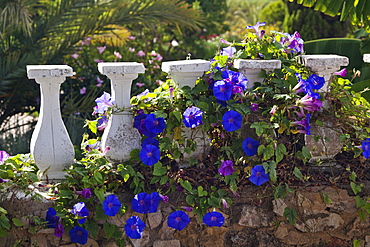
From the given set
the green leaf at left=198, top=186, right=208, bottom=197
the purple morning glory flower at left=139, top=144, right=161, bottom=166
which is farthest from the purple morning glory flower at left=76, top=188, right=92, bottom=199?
the green leaf at left=198, top=186, right=208, bottom=197

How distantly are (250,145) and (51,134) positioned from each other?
0.94 metres

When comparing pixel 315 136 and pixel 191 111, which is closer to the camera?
pixel 191 111

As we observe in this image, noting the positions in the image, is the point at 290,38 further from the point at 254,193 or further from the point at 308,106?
the point at 254,193

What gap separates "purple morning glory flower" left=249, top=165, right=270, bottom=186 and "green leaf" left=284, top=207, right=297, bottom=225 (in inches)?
8.6

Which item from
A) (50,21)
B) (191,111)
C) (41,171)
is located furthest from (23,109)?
(191,111)

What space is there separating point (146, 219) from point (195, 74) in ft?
2.42

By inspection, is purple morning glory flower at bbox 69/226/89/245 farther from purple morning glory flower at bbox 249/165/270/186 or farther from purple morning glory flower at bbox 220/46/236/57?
purple morning glory flower at bbox 220/46/236/57

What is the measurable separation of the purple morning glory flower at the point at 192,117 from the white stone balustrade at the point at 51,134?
22.6 inches

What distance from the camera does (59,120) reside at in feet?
7.70

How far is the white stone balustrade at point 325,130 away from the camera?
2.46 metres

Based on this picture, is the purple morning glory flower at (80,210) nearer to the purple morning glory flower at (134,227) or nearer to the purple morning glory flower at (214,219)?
the purple morning glory flower at (134,227)

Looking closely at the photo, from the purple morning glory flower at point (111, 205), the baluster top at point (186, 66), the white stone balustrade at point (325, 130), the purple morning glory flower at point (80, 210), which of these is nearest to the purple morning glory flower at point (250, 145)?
the white stone balustrade at point (325, 130)

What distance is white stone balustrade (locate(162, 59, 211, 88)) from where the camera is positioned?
7.76 feet

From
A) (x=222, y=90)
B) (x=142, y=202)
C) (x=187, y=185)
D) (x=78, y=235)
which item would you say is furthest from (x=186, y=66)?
(x=78, y=235)
